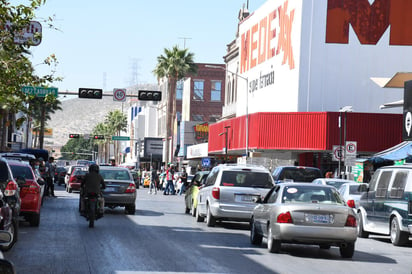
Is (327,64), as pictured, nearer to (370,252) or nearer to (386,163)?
(386,163)

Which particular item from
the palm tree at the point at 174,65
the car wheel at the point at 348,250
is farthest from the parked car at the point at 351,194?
the palm tree at the point at 174,65

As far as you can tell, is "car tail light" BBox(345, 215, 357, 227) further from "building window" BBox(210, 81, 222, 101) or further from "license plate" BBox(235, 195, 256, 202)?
"building window" BBox(210, 81, 222, 101)

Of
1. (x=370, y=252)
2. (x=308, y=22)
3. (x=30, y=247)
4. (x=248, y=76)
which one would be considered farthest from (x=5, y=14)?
(x=248, y=76)

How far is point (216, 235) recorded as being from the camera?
20641 mm

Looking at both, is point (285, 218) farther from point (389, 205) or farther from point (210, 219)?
point (210, 219)

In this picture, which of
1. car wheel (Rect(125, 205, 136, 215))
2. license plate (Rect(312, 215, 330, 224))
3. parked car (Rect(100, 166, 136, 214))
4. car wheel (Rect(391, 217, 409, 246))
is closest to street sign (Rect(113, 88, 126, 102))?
car wheel (Rect(125, 205, 136, 215))

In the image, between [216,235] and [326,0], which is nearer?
[216,235]

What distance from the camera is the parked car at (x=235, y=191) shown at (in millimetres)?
22781

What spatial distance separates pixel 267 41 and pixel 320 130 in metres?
14.1

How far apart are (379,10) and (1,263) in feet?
187

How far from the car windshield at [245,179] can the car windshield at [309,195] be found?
6383mm

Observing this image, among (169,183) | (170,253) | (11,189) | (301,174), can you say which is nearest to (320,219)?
(170,253)

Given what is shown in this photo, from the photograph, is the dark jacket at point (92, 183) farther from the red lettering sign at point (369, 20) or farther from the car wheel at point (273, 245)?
the red lettering sign at point (369, 20)

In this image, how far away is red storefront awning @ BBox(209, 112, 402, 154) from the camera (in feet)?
184
